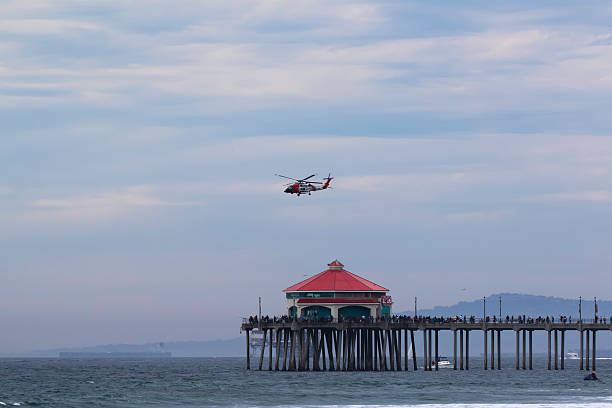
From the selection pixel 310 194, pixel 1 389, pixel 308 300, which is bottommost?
pixel 1 389

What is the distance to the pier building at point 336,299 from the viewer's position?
125 m

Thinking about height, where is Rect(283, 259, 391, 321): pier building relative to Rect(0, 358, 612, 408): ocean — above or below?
above

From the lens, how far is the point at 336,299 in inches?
4909

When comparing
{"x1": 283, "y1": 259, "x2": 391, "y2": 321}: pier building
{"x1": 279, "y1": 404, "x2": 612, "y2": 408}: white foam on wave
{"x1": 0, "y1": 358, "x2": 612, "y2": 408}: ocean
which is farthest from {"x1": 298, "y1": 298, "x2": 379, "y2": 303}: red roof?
{"x1": 279, "y1": 404, "x2": 612, "y2": 408}: white foam on wave

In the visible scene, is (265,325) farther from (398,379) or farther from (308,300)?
(398,379)

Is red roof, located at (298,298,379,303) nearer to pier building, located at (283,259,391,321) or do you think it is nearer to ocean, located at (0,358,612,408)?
pier building, located at (283,259,391,321)

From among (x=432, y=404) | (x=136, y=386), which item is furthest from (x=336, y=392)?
(x=136, y=386)

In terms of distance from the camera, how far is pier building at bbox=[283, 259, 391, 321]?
409ft

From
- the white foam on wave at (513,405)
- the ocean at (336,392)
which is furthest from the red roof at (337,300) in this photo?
the white foam on wave at (513,405)

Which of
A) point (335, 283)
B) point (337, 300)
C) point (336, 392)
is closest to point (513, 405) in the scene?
point (336, 392)

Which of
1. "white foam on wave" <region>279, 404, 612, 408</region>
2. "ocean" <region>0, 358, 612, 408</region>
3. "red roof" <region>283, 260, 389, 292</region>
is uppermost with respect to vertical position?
"red roof" <region>283, 260, 389, 292</region>

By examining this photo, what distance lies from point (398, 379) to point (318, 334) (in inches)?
736

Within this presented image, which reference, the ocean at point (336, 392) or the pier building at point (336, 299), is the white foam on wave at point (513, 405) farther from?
the pier building at point (336, 299)

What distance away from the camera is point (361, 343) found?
129m
